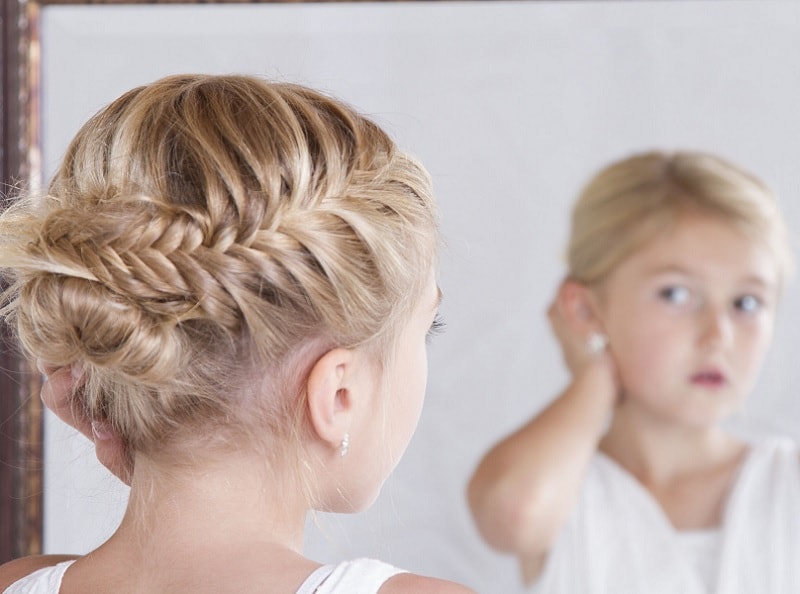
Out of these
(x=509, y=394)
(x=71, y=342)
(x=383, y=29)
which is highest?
(x=383, y=29)

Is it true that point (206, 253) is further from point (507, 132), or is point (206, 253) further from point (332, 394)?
point (507, 132)

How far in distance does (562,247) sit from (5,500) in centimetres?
86

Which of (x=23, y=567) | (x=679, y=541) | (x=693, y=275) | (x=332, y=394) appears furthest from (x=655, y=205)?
(x=23, y=567)

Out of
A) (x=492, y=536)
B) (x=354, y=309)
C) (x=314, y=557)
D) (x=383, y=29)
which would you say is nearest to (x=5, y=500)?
(x=314, y=557)

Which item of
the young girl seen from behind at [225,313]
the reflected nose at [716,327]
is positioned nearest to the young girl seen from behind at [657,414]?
the reflected nose at [716,327]

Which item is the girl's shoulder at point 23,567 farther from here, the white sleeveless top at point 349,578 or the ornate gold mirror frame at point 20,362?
the ornate gold mirror frame at point 20,362

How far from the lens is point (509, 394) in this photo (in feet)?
3.97

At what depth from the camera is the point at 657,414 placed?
1.20 metres

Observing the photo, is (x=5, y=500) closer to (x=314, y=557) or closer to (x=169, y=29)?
(x=314, y=557)

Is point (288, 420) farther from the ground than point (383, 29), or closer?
closer

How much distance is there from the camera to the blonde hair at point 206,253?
0.54m

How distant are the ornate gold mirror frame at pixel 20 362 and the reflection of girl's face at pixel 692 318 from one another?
2.34 ft

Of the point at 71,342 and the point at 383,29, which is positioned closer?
the point at 71,342

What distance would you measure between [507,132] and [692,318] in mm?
341
